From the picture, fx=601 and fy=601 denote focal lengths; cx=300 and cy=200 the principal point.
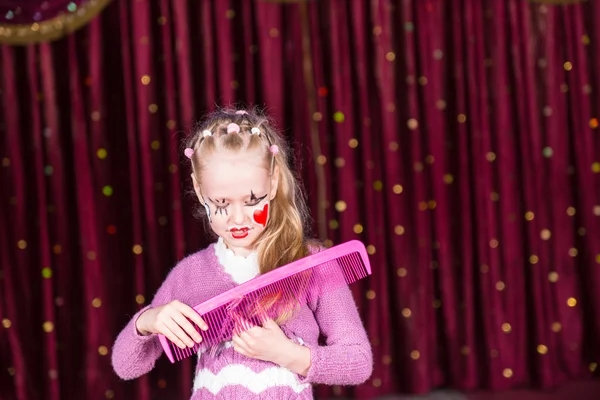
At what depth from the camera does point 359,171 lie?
1905mm

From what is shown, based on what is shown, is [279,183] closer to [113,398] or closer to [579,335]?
[113,398]

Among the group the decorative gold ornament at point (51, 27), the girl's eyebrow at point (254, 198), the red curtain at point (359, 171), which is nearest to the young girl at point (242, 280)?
the girl's eyebrow at point (254, 198)

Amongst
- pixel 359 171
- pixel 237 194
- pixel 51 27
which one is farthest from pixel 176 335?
pixel 51 27

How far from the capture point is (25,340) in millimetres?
1783

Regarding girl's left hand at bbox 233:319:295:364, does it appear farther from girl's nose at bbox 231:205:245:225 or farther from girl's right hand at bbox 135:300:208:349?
girl's nose at bbox 231:205:245:225

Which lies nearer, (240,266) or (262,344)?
(262,344)

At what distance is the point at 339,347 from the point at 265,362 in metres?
0.11

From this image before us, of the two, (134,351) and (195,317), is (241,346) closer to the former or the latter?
(195,317)

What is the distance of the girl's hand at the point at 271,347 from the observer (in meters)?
0.84

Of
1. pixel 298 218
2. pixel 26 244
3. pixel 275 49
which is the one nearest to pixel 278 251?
pixel 298 218

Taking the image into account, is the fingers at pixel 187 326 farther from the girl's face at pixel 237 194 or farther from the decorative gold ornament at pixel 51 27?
the decorative gold ornament at pixel 51 27

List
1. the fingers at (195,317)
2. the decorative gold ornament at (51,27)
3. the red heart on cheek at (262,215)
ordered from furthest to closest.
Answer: the decorative gold ornament at (51,27)
the red heart on cheek at (262,215)
the fingers at (195,317)

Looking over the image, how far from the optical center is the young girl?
→ 860 mm

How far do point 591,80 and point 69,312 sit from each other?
182 centimetres
